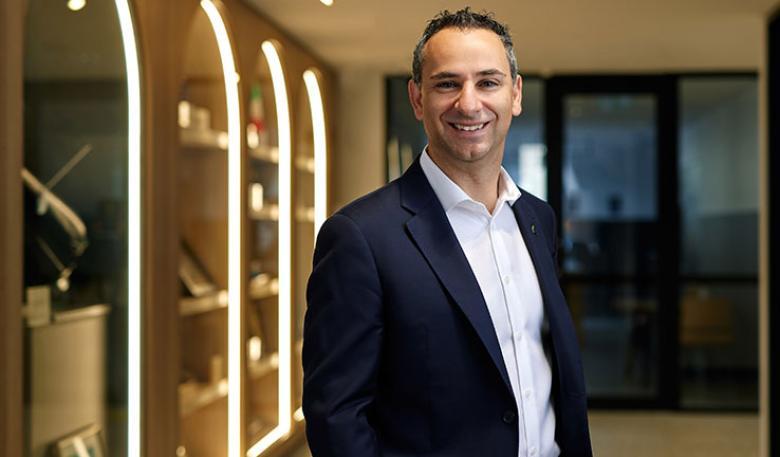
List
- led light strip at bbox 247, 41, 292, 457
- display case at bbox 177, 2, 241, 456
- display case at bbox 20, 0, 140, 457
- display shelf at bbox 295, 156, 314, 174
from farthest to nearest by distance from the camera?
display shelf at bbox 295, 156, 314, 174, led light strip at bbox 247, 41, 292, 457, display case at bbox 177, 2, 241, 456, display case at bbox 20, 0, 140, 457

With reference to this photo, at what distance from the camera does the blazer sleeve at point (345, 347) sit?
4.67 ft

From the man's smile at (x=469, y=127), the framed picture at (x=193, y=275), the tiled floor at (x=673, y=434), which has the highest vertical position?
the man's smile at (x=469, y=127)

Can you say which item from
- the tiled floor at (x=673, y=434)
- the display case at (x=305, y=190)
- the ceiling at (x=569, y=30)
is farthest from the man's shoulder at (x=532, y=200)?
the tiled floor at (x=673, y=434)

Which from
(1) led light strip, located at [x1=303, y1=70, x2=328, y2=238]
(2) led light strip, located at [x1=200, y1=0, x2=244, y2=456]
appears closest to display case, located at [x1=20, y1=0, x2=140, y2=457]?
(2) led light strip, located at [x1=200, y1=0, x2=244, y2=456]

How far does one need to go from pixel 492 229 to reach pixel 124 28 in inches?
74.6

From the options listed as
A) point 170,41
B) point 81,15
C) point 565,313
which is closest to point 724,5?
point 170,41

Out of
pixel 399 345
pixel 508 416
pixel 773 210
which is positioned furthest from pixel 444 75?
pixel 773 210

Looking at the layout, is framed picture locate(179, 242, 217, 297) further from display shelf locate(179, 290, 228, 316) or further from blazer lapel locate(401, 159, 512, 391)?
blazer lapel locate(401, 159, 512, 391)

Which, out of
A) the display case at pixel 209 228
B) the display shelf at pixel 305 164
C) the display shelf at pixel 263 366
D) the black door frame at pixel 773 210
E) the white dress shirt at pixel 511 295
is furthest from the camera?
the display shelf at pixel 305 164

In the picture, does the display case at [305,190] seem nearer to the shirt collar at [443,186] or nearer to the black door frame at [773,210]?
the black door frame at [773,210]

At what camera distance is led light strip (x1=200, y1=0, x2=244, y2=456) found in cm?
419

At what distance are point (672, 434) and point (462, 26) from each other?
4.81m

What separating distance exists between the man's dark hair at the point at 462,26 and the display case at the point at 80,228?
130 cm

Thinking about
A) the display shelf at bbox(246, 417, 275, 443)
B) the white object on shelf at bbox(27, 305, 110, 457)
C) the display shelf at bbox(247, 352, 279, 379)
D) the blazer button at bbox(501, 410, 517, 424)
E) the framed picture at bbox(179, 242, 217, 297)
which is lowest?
the display shelf at bbox(246, 417, 275, 443)
